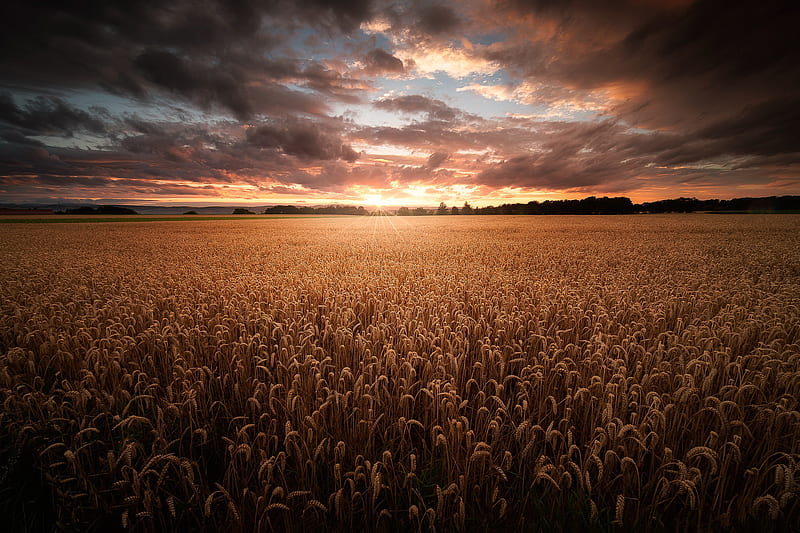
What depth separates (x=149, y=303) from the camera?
6.33 metres

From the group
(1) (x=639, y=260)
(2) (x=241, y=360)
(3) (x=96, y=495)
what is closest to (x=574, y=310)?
(2) (x=241, y=360)

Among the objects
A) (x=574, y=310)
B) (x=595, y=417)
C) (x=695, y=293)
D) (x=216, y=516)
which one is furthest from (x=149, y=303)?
(x=695, y=293)

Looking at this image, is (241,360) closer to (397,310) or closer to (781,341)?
(397,310)

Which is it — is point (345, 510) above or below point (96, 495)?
below

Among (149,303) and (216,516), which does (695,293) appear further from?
(149,303)

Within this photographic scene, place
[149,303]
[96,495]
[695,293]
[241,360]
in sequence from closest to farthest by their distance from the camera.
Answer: [96,495] → [241,360] → [149,303] → [695,293]

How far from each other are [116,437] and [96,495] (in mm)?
1031

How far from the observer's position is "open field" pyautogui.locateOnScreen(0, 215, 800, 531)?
223 cm

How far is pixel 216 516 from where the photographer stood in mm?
2270

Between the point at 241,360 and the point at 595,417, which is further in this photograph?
the point at 241,360

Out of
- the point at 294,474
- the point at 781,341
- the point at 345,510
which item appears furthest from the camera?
the point at 781,341

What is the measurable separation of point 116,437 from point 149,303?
4222 mm

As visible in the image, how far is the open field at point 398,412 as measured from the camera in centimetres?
223

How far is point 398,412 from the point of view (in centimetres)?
333
